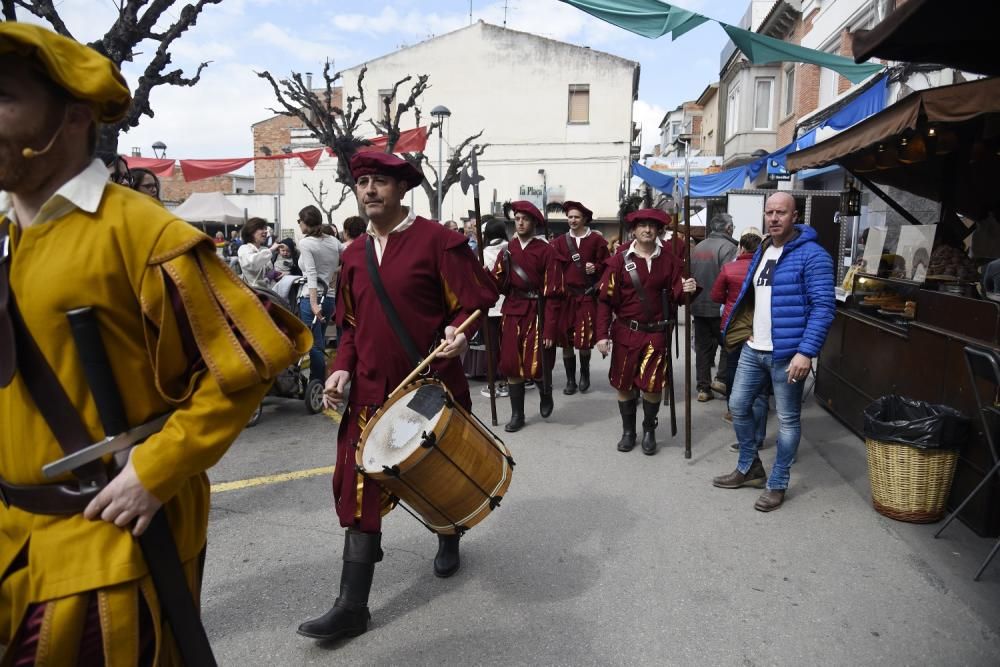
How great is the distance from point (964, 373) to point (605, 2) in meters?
4.03

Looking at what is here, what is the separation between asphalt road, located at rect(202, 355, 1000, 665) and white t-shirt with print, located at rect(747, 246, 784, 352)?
3.74 ft

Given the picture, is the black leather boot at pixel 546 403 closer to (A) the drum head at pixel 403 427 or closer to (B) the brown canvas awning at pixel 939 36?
(A) the drum head at pixel 403 427

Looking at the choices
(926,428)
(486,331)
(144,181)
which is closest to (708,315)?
(486,331)

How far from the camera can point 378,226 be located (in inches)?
140

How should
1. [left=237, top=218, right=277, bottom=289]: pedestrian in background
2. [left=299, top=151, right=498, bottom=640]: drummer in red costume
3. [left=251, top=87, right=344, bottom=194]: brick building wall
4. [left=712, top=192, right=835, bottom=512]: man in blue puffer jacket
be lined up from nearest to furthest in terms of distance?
[left=299, top=151, right=498, bottom=640]: drummer in red costume
[left=712, top=192, right=835, bottom=512]: man in blue puffer jacket
[left=237, top=218, right=277, bottom=289]: pedestrian in background
[left=251, top=87, right=344, bottom=194]: brick building wall

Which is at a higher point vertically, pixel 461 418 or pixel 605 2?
pixel 605 2

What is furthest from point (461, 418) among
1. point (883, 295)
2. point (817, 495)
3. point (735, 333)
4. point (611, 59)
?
point (611, 59)

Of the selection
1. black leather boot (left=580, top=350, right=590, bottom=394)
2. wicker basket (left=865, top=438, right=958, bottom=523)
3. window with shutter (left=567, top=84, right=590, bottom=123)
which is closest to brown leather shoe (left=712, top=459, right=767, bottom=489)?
wicker basket (left=865, top=438, right=958, bottom=523)

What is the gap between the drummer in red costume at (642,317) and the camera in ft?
20.0

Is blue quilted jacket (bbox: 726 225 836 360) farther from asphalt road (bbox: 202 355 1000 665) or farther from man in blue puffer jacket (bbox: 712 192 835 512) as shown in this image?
asphalt road (bbox: 202 355 1000 665)

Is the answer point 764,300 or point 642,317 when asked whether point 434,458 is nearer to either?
point 764,300

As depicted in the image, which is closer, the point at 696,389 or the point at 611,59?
the point at 696,389

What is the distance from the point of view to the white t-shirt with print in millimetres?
4922

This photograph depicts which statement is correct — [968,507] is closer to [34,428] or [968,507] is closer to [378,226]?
[378,226]
